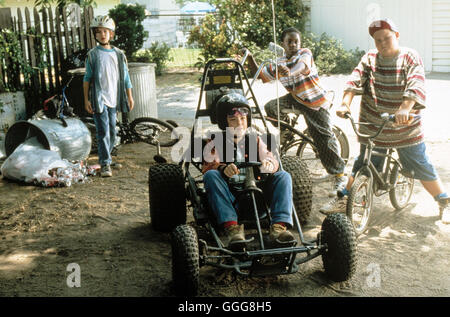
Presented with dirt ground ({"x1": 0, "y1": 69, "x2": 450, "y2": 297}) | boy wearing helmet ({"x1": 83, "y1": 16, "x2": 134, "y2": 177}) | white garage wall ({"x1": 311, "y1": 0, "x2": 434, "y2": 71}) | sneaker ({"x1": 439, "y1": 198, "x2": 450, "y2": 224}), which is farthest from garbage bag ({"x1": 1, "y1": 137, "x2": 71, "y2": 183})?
white garage wall ({"x1": 311, "y1": 0, "x2": 434, "y2": 71})

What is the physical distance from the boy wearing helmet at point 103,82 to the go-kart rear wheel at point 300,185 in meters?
2.98

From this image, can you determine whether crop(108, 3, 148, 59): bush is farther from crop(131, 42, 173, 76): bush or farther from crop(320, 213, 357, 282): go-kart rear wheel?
crop(320, 213, 357, 282): go-kart rear wheel

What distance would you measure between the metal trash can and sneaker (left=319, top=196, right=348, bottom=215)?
4.94 metres

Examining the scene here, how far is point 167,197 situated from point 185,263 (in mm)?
1332

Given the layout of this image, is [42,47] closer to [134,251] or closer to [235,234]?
[134,251]

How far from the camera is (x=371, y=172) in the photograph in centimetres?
516

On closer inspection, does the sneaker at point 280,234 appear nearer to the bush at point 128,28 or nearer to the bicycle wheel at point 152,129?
the bicycle wheel at point 152,129

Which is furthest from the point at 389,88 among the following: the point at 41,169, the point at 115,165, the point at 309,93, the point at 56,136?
the point at 56,136

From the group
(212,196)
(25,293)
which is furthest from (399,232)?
(25,293)

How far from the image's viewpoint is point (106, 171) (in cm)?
736

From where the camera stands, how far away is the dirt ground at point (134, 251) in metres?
4.18

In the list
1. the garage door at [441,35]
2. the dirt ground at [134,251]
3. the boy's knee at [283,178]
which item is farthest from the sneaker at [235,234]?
the garage door at [441,35]

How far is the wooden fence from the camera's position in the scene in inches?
362

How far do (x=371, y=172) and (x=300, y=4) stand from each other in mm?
12852
